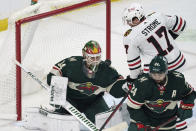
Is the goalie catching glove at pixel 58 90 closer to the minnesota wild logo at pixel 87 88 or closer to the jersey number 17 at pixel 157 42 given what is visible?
the minnesota wild logo at pixel 87 88

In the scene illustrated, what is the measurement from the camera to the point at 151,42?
14.3ft

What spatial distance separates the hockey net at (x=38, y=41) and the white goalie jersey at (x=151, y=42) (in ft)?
1.56

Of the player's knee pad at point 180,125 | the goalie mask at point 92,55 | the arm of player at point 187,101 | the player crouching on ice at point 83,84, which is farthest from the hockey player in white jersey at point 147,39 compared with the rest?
the arm of player at point 187,101

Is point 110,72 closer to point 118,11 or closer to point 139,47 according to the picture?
point 139,47

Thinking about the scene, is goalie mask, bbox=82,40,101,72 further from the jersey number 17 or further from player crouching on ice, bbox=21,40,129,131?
the jersey number 17

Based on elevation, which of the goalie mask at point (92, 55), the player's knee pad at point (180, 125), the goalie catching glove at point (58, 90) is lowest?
the player's knee pad at point (180, 125)

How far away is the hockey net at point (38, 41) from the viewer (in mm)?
4461

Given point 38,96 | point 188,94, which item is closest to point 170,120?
point 188,94

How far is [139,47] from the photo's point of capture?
4406 millimetres

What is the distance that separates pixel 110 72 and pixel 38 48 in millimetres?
762

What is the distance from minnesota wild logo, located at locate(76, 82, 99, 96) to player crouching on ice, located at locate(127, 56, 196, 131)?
478 millimetres

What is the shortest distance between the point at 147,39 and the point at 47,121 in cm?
91

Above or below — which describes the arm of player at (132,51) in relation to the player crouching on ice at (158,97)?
above

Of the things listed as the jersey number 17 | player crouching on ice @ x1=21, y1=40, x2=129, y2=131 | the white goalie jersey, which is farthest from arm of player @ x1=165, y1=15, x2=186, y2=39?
player crouching on ice @ x1=21, y1=40, x2=129, y2=131
